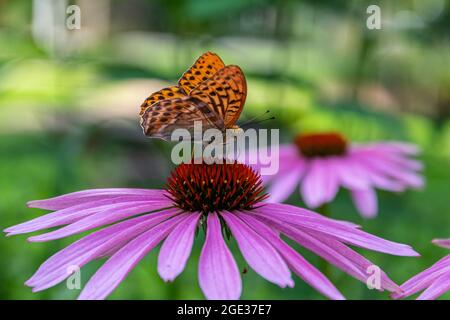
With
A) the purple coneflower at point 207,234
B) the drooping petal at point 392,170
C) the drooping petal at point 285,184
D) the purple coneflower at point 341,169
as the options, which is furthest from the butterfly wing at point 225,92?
the drooping petal at point 392,170

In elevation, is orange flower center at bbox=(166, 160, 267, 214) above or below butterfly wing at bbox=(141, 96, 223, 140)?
below

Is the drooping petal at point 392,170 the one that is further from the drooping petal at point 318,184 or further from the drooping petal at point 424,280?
the drooping petal at point 424,280

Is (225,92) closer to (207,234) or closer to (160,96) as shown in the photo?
(160,96)

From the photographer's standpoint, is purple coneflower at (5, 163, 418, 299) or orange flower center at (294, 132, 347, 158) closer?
purple coneflower at (5, 163, 418, 299)

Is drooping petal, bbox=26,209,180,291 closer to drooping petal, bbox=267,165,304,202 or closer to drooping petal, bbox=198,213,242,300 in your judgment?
drooping petal, bbox=198,213,242,300

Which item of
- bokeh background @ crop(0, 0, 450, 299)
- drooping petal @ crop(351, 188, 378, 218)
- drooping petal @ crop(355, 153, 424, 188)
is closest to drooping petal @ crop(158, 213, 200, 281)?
bokeh background @ crop(0, 0, 450, 299)

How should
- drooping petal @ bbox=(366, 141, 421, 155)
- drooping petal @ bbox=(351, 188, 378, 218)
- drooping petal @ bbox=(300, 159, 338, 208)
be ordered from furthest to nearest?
drooping petal @ bbox=(366, 141, 421, 155)
drooping petal @ bbox=(351, 188, 378, 218)
drooping petal @ bbox=(300, 159, 338, 208)

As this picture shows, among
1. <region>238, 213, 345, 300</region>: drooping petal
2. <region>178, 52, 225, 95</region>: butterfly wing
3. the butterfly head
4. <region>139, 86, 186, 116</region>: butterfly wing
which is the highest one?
<region>178, 52, 225, 95</region>: butterfly wing
